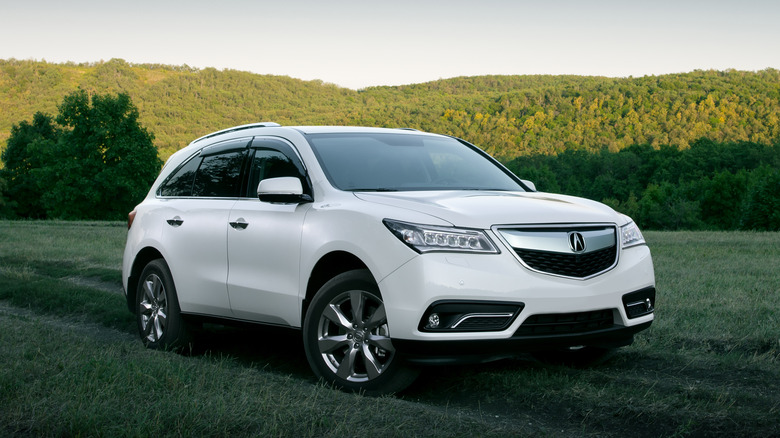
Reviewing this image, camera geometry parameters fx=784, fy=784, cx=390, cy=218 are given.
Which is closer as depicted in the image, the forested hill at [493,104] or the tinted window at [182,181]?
the tinted window at [182,181]

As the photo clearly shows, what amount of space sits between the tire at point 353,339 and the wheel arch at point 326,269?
Answer: 0.53 ft

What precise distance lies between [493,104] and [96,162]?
82367 mm

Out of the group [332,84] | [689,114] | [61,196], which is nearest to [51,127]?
[61,196]

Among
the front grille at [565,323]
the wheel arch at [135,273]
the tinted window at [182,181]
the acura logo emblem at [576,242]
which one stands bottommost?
the wheel arch at [135,273]

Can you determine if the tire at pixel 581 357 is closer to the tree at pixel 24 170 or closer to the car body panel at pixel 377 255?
the car body panel at pixel 377 255

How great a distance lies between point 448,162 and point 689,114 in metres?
133

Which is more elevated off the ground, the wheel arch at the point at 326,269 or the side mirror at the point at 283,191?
the side mirror at the point at 283,191

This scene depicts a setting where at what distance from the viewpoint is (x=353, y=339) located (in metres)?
4.93

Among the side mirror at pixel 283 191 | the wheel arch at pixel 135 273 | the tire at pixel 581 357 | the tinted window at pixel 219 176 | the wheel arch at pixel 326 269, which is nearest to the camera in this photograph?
the wheel arch at pixel 326 269

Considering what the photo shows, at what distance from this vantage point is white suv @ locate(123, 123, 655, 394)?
4.52 m

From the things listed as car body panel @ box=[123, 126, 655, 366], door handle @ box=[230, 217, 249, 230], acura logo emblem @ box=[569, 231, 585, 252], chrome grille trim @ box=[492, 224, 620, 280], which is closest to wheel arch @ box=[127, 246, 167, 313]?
car body panel @ box=[123, 126, 655, 366]

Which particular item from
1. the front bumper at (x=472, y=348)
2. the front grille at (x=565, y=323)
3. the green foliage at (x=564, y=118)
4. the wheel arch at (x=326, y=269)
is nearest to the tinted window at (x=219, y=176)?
the wheel arch at (x=326, y=269)

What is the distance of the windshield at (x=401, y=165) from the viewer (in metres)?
5.60

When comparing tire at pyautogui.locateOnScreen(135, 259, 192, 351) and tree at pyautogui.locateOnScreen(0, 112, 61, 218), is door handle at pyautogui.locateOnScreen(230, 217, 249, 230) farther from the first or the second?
tree at pyautogui.locateOnScreen(0, 112, 61, 218)
